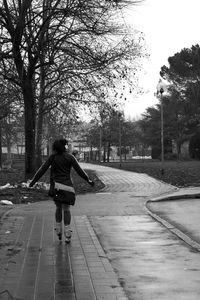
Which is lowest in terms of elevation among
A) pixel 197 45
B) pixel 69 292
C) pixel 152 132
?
pixel 69 292

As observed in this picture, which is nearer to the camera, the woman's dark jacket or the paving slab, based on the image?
the paving slab

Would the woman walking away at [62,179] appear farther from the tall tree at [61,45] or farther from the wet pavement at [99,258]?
the tall tree at [61,45]

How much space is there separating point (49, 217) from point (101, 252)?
4289mm

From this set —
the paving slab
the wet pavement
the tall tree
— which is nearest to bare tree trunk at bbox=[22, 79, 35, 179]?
the tall tree

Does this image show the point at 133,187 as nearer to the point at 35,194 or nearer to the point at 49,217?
the point at 35,194

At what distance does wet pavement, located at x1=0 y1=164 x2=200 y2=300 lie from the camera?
556 cm

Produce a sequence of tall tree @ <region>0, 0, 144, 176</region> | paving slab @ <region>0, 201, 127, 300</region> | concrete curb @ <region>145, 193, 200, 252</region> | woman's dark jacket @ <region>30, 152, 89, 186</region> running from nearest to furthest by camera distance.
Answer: paving slab @ <region>0, 201, 127, 300</region> → concrete curb @ <region>145, 193, 200, 252</region> → woman's dark jacket @ <region>30, 152, 89, 186</region> → tall tree @ <region>0, 0, 144, 176</region>

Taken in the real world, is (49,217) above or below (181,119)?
below

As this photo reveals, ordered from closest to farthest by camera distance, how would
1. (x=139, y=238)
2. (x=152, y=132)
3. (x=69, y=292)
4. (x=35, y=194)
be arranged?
(x=69, y=292)
(x=139, y=238)
(x=35, y=194)
(x=152, y=132)

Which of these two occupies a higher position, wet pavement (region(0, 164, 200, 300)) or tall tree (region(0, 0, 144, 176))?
tall tree (region(0, 0, 144, 176))

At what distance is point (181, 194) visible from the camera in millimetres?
16281

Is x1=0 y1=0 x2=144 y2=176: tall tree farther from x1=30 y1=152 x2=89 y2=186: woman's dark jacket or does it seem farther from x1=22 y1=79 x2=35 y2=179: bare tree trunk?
x1=30 y1=152 x2=89 y2=186: woman's dark jacket

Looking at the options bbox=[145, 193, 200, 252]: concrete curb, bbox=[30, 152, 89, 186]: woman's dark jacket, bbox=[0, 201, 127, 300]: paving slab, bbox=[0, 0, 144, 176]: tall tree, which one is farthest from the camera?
bbox=[0, 0, 144, 176]: tall tree

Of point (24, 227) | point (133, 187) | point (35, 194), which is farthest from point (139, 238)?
point (133, 187)
